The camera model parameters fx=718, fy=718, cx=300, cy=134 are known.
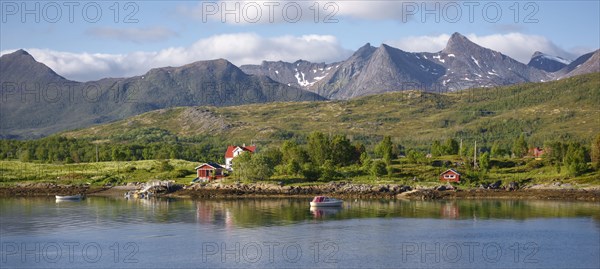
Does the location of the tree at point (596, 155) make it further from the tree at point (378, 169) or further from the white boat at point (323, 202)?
the white boat at point (323, 202)

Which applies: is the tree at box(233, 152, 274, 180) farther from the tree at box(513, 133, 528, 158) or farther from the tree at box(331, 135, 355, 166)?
the tree at box(513, 133, 528, 158)

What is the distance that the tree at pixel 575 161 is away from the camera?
117 metres

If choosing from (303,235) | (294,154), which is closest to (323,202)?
(303,235)

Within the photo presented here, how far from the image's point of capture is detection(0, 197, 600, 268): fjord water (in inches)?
2359

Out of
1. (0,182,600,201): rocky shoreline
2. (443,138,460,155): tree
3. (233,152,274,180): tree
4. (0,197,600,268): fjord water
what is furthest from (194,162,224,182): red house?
(443,138,460,155): tree

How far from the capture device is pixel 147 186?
121 meters

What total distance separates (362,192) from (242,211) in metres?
26.8

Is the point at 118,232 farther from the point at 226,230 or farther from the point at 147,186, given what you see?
the point at 147,186

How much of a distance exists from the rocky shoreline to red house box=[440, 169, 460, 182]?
6.57 metres

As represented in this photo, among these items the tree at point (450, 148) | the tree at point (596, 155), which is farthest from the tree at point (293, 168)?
the tree at point (596, 155)

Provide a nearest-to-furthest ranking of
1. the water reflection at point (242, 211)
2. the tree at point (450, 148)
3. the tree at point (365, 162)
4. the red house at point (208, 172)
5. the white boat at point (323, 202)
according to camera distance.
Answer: the water reflection at point (242, 211)
the white boat at point (323, 202)
the tree at point (365, 162)
the red house at point (208, 172)
the tree at point (450, 148)

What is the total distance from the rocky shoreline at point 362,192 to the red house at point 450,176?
657cm

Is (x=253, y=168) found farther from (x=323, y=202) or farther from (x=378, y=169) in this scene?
(x=323, y=202)

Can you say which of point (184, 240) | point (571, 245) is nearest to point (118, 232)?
point (184, 240)
